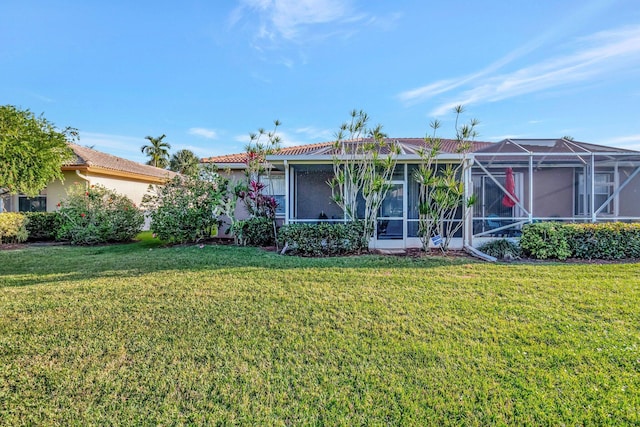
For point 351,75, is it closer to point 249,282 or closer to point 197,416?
point 249,282

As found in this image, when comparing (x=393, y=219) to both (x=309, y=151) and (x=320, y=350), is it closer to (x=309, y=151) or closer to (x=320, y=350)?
(x=309, y=151)

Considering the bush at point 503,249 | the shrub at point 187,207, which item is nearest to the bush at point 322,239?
the shrub at point 187,207

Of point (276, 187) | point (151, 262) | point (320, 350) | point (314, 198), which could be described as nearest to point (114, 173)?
point (276, 187)

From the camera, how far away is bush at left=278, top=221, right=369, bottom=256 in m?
9.98

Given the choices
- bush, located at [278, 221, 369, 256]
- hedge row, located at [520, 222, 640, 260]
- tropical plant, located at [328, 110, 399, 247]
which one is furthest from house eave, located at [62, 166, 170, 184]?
hedge row, located at [520, 222, 640, 260]

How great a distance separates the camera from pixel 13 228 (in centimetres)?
1239

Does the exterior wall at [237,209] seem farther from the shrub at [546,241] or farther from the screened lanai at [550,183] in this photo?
the shrub at [546,241]

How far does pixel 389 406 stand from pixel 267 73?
1446 cm

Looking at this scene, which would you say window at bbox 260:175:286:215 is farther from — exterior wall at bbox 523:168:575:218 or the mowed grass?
exterior wall at bbox 523:168:575:218

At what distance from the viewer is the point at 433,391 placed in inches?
126

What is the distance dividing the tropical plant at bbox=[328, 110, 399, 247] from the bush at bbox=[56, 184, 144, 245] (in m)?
8.76

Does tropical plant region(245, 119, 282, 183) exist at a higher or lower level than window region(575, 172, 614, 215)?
higher

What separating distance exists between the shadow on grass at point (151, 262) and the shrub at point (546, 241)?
7.35ft

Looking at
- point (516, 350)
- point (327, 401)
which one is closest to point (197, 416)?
point (327, 401)
